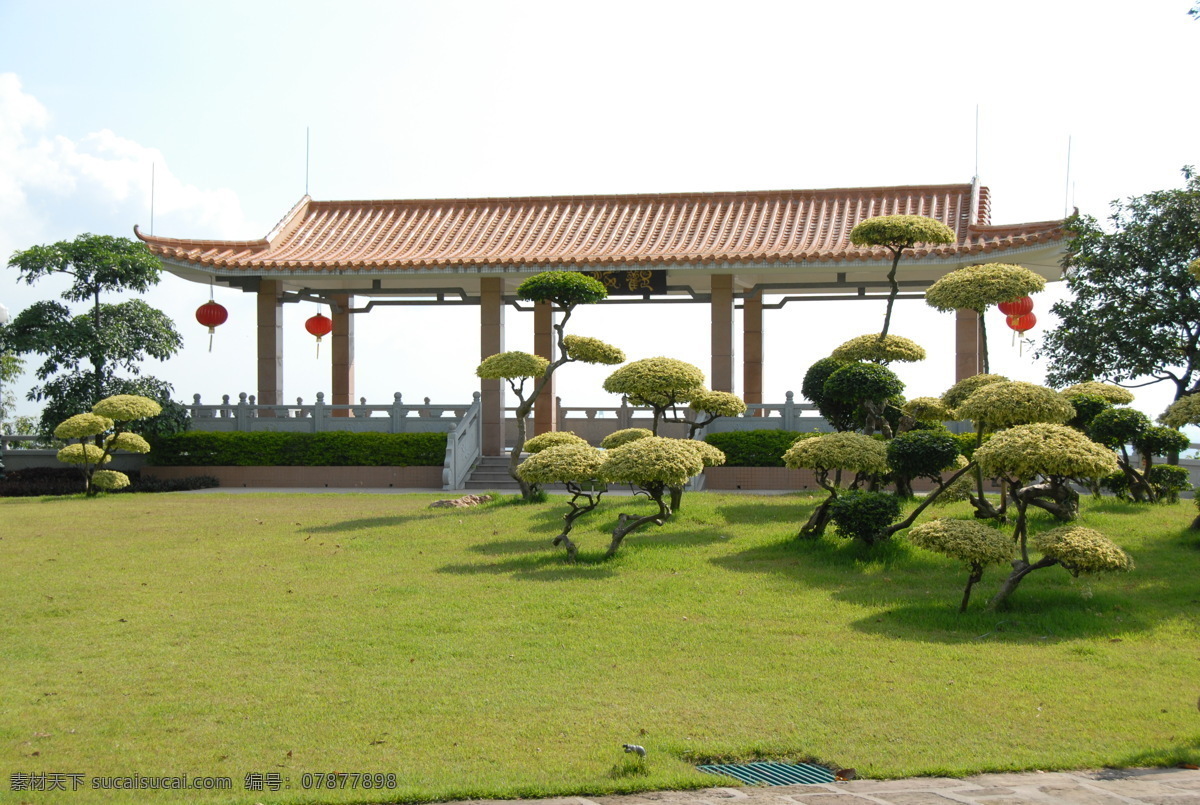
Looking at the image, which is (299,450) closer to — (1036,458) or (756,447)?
(756,447)

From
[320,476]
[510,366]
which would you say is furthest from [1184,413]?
[320,476]

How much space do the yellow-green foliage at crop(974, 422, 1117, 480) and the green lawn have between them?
1022mm

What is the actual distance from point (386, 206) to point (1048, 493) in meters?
16.1

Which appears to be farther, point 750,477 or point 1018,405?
point 750,477

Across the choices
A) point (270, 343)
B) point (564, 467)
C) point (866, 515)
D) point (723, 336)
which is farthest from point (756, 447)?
point (270, 343)

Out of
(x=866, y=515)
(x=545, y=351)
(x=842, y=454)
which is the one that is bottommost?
(x=866, y=515)

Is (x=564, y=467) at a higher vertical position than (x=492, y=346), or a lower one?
lower

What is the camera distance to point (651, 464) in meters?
10.6

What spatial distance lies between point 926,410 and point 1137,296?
16.6 feet

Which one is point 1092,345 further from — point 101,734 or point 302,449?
point 101,734

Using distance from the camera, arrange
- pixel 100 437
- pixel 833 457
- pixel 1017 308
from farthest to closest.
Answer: pixel 100 437
pixel 1017 308
pixel 833 457

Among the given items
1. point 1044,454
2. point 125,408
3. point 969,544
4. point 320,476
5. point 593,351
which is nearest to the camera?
point 969,544

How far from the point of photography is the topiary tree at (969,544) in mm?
8461

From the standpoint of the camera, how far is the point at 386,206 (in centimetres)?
2269
